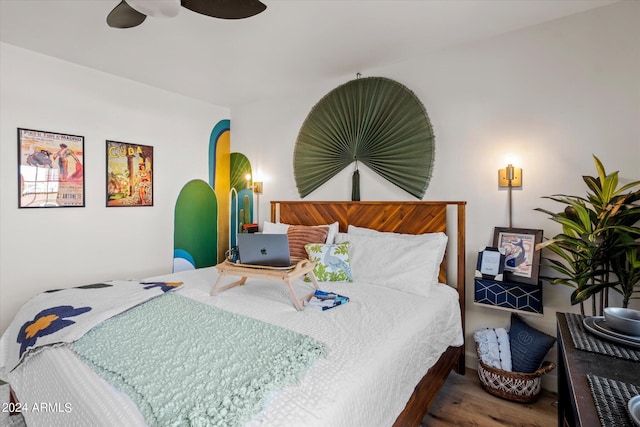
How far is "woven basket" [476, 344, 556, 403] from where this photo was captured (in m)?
2.09

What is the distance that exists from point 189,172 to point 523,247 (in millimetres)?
3595

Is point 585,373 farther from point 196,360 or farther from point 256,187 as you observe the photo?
point 256,187

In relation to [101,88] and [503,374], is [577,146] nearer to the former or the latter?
[503,374]

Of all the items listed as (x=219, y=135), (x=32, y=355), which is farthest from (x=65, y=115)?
(x=32, y=355)

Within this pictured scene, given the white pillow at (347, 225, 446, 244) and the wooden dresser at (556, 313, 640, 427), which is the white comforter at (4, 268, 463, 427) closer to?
the white pillow at (347, 225, 446, 244)

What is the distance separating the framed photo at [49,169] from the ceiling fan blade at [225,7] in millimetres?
2226

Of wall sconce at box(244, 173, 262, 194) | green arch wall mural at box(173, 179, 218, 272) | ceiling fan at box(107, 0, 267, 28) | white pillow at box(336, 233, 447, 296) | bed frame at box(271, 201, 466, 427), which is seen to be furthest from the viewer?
wall sconce at box(244, 173, 262, 194)

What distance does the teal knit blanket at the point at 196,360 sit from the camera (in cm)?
97

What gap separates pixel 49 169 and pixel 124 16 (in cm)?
193

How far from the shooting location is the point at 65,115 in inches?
116

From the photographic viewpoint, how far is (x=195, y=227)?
13.2ft

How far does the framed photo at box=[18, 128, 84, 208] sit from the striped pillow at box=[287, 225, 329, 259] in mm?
2095

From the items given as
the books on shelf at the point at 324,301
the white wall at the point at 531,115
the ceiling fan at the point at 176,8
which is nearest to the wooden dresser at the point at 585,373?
the books on shelf at the point at 324,301

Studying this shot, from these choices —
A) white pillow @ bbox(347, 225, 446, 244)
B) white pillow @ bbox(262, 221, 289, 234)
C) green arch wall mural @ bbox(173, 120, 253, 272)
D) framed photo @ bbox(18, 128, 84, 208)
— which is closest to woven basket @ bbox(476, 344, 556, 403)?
white pillow @ bbox(347, 225, 446, 244)
